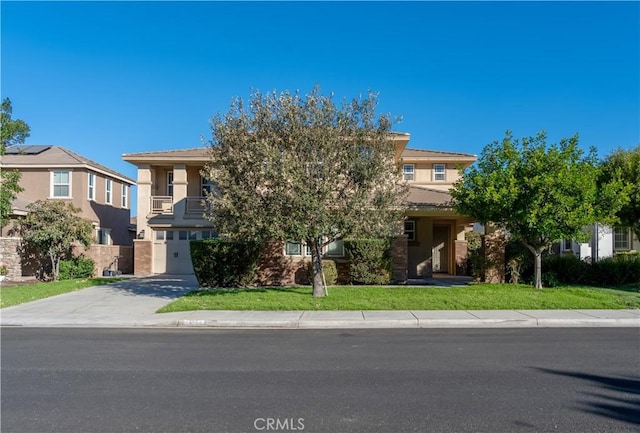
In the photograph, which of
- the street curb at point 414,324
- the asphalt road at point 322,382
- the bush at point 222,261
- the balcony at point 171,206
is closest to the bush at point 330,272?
the bush at point 222,261

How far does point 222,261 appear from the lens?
18.9 m

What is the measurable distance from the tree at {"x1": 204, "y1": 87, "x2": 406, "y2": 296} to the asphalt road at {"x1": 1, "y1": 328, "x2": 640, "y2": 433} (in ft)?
13.5

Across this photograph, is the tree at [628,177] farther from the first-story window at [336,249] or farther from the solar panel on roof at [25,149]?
the solar panel on roof at [25,149]

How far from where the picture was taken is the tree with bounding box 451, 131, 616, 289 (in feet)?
52.9

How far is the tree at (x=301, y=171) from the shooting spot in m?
13.9

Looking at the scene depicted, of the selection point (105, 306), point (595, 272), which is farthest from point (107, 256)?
point (595, 272)

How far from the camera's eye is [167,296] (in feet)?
55.6

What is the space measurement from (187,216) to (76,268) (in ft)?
18.5

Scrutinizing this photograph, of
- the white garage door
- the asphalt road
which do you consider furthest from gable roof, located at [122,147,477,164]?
the asphalt road

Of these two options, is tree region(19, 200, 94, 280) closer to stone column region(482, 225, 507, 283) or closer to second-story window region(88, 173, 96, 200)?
second-story window region(88, 173, 96, 200)

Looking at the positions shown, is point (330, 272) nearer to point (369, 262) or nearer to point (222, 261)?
point (369, 262)

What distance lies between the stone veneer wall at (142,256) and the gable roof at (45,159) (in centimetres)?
562

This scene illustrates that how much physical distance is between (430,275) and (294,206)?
11.7 meters

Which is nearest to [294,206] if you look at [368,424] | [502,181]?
[502,181]
